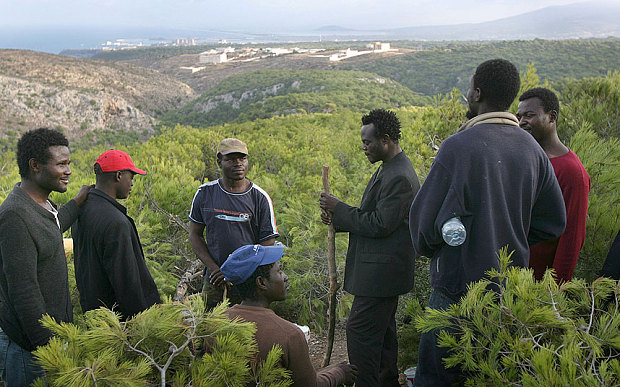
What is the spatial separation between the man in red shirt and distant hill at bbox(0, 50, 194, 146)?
1864 inches

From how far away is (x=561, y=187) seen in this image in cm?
279

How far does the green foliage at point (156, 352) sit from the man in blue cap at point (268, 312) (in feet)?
0.91

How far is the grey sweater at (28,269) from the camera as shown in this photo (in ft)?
7.73

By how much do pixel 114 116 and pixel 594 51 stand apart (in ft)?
215

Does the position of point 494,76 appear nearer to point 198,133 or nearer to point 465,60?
point 198,133

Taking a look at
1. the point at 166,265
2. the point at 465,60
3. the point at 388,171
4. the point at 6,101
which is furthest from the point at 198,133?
the point at 465,60

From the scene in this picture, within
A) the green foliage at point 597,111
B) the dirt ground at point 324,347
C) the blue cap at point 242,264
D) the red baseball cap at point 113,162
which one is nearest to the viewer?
the blue cap at point 242,264

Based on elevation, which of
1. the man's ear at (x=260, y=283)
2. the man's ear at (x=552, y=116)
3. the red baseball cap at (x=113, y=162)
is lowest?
the man's ear at (x=260, y=283)

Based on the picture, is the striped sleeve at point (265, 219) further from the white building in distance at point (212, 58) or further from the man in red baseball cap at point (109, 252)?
the white building in distance at point (212, 58)

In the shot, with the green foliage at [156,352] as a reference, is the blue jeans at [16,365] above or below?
below

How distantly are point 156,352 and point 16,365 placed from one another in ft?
4.20

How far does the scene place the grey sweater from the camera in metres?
2.36

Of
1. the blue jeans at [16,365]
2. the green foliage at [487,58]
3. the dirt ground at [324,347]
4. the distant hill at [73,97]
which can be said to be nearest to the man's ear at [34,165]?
the blue jeans at [16,365]


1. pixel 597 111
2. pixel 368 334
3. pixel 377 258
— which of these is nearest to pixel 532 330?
pixel 377 258
